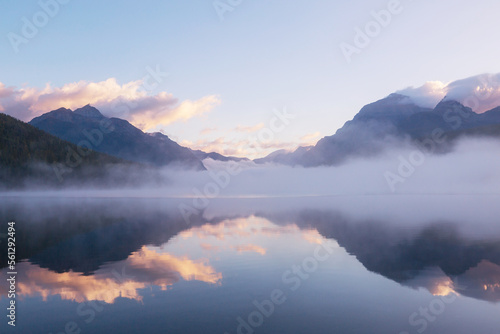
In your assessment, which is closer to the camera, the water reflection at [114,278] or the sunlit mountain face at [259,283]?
the sunlit mountain face at [259,283]

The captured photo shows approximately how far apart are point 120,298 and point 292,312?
13.0 metres

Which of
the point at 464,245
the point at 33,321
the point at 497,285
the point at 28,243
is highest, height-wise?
the point at 28,243

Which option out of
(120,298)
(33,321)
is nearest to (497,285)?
(120,298)

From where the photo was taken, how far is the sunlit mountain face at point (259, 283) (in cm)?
2080

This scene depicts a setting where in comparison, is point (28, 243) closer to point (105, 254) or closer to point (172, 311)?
point (105, 254)

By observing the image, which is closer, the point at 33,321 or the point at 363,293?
the point at 33,321

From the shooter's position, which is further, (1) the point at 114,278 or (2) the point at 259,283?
(1) the point at 114,278

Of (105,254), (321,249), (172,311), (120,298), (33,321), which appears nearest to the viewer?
(33,321)

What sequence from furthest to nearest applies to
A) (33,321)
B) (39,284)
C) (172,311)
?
(39,284) → (172,311) → (33,321)

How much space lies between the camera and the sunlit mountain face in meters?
20.8

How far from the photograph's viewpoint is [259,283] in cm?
2897

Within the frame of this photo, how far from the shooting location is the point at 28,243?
156 ft

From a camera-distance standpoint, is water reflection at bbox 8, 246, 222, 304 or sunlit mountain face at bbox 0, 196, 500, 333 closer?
sunlit mountain face at bbox 0, 196, 500, 333

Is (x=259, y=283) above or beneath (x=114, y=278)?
beneath
